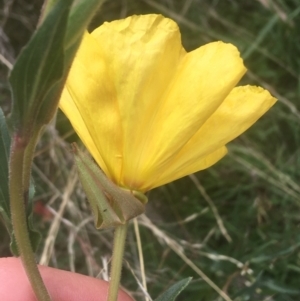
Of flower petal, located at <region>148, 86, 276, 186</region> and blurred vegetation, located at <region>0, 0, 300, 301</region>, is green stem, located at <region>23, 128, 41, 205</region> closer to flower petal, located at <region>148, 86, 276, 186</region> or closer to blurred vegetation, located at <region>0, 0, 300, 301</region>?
flower petal, located at <region>148, 86, 276, 186</region>

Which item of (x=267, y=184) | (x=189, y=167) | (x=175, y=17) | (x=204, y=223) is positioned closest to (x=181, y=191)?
(x=204, y=223)

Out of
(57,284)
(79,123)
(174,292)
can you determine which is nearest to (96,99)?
(79,123)

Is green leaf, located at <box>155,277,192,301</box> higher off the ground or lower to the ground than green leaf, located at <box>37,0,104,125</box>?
lower

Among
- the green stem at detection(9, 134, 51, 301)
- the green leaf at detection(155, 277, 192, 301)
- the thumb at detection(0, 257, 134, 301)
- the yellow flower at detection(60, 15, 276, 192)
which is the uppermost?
the yellow flower at detection(60, 15, 276, 192)

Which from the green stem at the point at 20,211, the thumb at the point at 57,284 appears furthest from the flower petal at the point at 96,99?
the thumb at the point at 57,284

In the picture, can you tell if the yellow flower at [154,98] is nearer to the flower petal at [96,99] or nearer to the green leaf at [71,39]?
the flower petal at [96,99]

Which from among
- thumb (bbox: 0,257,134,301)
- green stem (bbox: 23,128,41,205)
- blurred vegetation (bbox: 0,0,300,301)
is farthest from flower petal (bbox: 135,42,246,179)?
blurred vegetation (bbox: 0,0,300,301)
